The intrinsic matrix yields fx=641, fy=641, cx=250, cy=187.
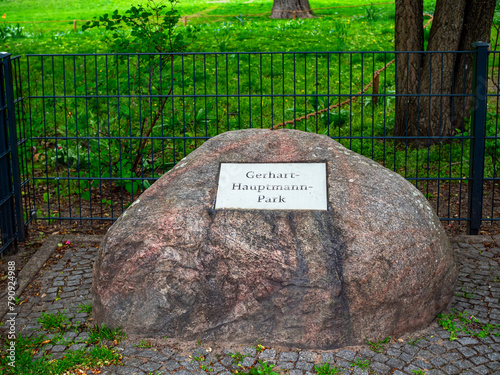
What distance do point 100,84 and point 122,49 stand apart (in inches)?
21.0

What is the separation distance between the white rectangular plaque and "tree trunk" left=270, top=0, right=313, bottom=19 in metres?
16.1

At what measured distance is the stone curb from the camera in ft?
16.4

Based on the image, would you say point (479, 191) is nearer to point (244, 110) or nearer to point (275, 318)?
point (275, 318)

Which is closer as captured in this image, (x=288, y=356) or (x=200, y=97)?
(x=288, y=356)

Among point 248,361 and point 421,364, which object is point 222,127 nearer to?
point 248,361

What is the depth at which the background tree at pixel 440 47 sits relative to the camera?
24.8 feet

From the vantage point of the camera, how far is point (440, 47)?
25.3 feet

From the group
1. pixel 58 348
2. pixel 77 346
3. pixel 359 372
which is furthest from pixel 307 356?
pixel 58 348

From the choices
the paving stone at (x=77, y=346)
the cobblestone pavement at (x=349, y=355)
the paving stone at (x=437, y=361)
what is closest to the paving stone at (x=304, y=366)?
the cobblestone pavement at (x=349, y=355)

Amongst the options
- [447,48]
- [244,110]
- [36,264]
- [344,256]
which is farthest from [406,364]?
Answer: [244,110]

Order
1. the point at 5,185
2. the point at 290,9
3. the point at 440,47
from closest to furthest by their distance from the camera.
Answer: the point at 5,185, the point at 440,47, the point at 290,9

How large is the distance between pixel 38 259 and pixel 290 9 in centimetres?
1615

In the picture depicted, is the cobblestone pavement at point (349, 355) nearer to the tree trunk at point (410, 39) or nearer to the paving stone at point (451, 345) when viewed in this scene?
the paving stone at point (451, 345)

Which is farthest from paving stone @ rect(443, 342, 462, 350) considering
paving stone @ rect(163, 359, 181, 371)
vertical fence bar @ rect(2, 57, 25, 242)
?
vertical fence bar @ rect(2, 57, 25, 242)
